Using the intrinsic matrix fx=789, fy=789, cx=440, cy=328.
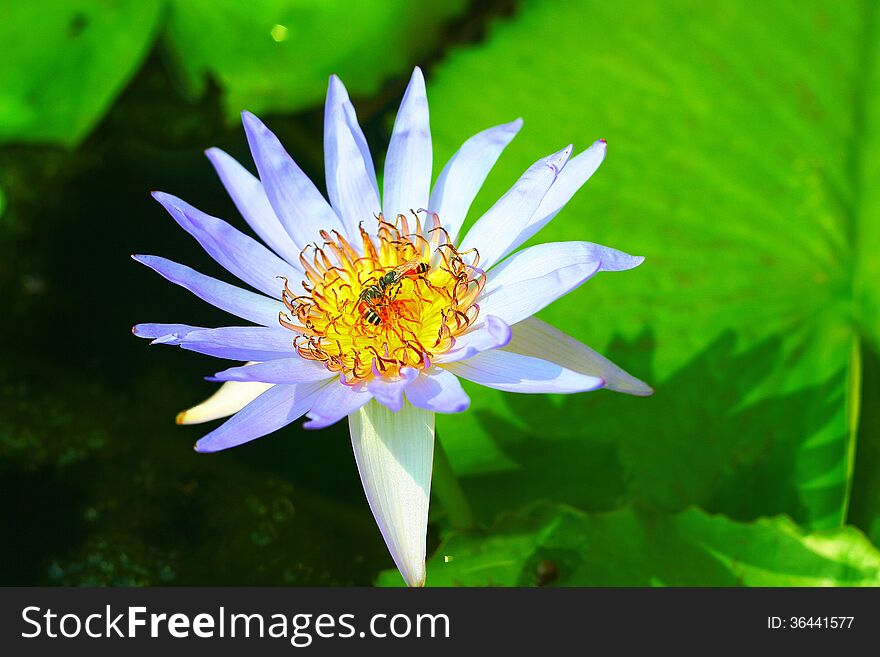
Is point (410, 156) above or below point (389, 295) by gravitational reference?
above

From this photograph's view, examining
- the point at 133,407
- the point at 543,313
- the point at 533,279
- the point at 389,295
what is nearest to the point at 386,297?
the point at 389,295

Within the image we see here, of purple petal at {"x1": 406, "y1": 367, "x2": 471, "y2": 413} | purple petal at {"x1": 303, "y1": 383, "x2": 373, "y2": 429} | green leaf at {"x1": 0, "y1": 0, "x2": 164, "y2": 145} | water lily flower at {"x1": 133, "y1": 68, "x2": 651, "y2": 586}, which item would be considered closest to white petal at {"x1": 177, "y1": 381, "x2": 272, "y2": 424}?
water lily flower at {"x1": 133, "y1": 68, "x2": 651, "y2": 586}

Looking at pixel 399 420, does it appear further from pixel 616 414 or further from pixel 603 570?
pixel 616 414

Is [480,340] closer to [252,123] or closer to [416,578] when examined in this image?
[416,578]

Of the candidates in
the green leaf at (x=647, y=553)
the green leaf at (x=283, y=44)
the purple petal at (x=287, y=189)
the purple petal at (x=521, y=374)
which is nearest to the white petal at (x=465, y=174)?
the purple petal at (x=287, y=189)

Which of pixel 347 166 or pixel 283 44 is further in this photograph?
pixel 283 44

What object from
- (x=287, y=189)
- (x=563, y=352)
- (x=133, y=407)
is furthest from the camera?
(x=133, y=407)

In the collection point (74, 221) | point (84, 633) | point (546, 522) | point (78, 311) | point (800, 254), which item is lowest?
point (84, 633)

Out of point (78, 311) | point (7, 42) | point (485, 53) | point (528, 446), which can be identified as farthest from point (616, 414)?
point (7, 42)
